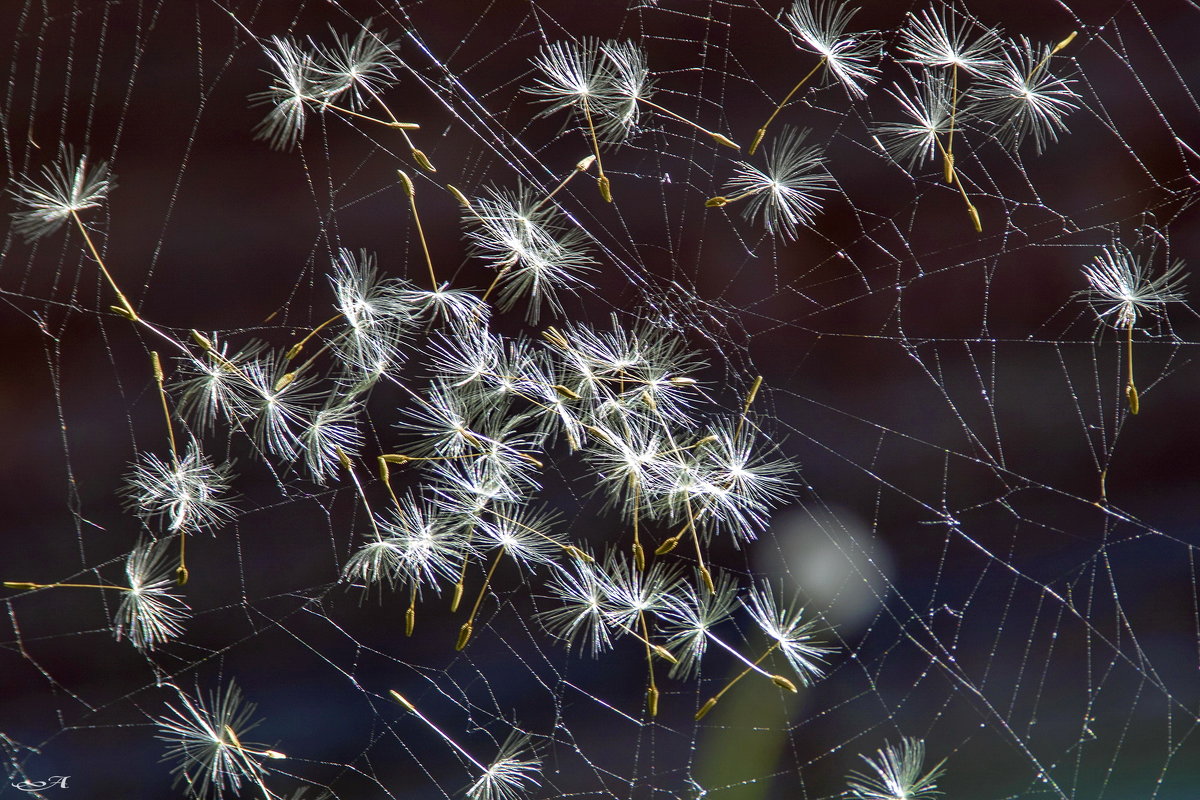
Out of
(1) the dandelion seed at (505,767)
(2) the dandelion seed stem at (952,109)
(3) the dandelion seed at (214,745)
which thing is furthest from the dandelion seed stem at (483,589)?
(2) the dandelion seed stem at (952,109)

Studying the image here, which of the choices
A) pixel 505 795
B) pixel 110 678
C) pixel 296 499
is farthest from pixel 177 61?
pixel 505 795

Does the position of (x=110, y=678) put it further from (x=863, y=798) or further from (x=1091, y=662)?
(x=1091, y=662)

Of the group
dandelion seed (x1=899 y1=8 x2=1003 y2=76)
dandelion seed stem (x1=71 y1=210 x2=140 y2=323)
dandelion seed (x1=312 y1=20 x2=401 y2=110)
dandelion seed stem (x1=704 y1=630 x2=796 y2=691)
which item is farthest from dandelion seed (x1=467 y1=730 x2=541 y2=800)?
dandelion seed (x1=899 y1=8 x2=1003 y2=76)

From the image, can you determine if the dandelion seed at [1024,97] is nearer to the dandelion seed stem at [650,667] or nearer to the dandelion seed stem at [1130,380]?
the dandelion seed stem at [1130,380]

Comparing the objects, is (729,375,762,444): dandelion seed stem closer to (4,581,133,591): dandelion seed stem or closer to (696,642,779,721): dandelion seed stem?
(696,642,779,721): dandelion seed stem

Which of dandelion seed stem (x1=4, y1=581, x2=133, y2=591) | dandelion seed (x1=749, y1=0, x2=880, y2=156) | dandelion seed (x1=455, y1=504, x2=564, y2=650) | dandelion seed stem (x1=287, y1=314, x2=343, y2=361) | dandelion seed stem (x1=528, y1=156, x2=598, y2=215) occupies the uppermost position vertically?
dandelion seed (x1=749, y1=0, x2=880, y2=156)

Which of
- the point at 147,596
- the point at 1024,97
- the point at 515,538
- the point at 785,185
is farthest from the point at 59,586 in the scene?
the point at 1024,97

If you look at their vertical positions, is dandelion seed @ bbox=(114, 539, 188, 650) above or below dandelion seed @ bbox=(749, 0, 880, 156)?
below
